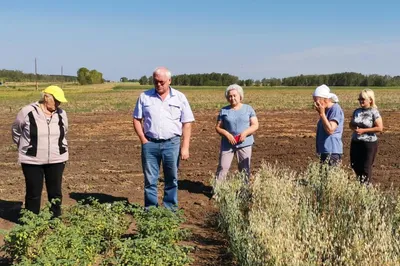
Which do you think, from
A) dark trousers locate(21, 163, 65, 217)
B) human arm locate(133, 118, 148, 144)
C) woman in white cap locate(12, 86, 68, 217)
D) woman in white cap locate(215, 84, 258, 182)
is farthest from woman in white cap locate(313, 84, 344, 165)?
dark trousers locate(21, 163, 65, 217)

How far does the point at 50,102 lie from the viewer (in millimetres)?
4984

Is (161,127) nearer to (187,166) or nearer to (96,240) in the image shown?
(96,240)

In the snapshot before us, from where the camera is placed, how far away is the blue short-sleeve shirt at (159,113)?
5.30 m

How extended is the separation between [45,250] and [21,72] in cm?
12003

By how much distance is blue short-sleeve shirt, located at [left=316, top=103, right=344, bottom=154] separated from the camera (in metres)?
5.42

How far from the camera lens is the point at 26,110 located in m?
5.00

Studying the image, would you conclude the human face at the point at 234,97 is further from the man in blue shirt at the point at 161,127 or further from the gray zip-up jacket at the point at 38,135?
the gray zip-up jacket at the point at 38,135

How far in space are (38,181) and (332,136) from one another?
3.67 meters

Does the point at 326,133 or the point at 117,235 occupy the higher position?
the point at 326,133

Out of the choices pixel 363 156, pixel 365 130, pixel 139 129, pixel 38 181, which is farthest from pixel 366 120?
pixel 38 181

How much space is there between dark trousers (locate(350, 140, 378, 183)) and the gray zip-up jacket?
3814 millimetres

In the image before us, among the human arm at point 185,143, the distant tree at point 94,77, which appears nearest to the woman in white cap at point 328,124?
the human arm at point 185,143

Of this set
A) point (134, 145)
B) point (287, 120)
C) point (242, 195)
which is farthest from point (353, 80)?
point (242, 195)

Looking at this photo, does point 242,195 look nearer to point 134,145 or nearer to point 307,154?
point 307,154
